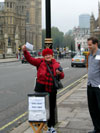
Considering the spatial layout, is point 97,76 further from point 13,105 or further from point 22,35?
point 22,35

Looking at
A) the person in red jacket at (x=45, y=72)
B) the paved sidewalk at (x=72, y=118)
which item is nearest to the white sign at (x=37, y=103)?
the person in red jacket at (x=45, y=72)

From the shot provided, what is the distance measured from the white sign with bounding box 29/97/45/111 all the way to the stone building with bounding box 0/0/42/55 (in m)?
78.7

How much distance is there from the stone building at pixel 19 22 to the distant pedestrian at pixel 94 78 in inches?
3090

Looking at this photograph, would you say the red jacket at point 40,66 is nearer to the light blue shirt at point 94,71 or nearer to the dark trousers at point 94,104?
the light blue shirt at point 94,71

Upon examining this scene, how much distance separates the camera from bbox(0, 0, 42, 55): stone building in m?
92.6

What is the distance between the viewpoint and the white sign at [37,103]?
500 cm

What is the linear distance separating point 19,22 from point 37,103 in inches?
4032

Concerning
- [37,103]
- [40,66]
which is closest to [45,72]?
[40,66]

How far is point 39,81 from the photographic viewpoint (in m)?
5.45

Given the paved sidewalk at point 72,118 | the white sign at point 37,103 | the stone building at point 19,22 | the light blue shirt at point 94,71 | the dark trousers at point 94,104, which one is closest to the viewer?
the white sign at point 37,103

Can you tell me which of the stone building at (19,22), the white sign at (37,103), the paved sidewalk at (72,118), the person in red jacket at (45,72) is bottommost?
the paved sidewalk at (72,118)

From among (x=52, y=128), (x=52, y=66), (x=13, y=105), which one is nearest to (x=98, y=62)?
(x=52, y=66)

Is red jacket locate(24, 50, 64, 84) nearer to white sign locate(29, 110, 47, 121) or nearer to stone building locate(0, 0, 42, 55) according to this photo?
white sign locate(29, 110, 47, 121)

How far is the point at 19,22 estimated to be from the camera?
346 ft
